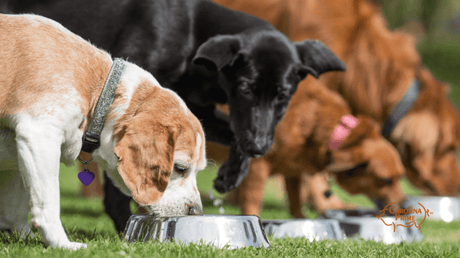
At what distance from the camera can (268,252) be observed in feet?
7.06

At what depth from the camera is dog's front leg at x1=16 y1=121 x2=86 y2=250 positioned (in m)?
1.94

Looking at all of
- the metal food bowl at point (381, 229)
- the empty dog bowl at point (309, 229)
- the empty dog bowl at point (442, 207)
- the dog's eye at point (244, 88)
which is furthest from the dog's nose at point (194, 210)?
the empty dog bowl at point (442, 207)

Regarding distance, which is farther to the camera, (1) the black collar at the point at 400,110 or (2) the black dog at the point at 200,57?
(1) the black collar at the point at 400,110

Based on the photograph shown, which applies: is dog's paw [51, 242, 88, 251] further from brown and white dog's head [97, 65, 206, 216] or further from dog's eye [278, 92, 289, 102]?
dog's eye [278, 92, 289, 102]

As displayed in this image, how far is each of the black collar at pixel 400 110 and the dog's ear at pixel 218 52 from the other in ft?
10.3

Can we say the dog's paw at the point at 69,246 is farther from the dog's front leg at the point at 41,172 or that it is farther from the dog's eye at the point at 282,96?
the dog's eye at the point at 282,96

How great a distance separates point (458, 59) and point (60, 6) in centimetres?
1609

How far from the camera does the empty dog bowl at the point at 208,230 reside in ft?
7.36

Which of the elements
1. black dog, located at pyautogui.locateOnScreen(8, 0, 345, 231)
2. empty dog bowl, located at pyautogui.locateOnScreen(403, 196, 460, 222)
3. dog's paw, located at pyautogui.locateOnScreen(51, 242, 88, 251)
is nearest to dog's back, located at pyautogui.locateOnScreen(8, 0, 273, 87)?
black dog, located at pyautogui.locateOnScreen(8, 0, 345, 231)

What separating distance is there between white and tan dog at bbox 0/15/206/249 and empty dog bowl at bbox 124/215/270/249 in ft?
0.42

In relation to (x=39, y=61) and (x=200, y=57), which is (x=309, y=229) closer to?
(x=200, y=57)

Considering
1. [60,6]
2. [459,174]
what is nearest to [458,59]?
[459,174]

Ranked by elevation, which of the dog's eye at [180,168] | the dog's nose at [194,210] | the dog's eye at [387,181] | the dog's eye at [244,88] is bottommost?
the dog's eye at [387,181]

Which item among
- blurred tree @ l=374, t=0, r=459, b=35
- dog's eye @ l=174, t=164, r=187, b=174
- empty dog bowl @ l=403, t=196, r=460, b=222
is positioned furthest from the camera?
blurred tree @ l=374, t=0, r=459, b=35
